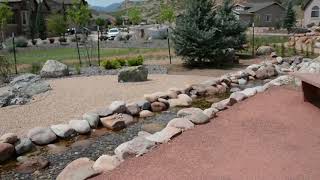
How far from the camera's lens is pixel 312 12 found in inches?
2108

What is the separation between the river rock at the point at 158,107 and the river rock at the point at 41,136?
2.83 meters

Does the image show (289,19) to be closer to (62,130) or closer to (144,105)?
(144,105)

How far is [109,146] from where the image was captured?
750 centimetres

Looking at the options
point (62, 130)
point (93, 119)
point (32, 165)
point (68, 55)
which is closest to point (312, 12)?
point (68, 55)

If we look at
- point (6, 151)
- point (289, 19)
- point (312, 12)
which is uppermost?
point (312, 12)

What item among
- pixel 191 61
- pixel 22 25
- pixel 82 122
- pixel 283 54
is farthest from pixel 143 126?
pixel 22 25

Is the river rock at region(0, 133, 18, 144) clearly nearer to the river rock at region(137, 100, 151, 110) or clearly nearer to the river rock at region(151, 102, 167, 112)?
the river rock at region(137, 100, 151, 110)

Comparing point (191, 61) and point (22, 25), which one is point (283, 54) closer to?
point (191, 61)

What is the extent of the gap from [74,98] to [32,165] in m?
4.69

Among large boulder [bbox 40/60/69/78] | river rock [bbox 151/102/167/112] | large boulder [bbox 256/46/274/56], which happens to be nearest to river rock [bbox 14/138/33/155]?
river rock [bbox 151/102/167/112]

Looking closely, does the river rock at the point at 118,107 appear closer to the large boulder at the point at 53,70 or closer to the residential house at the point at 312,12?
the large boulder at the point at 53,70

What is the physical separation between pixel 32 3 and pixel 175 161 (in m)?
48.5

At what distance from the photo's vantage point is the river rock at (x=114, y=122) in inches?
337

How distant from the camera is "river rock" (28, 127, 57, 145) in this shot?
25.1 feet
